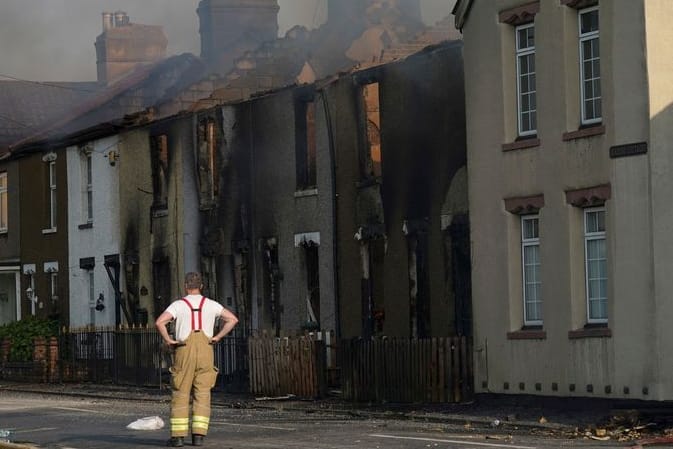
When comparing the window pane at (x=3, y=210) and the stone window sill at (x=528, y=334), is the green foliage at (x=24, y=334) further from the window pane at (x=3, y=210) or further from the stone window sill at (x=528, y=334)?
the stone window sill at (x=528, y=334)

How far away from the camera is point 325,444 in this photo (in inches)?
697

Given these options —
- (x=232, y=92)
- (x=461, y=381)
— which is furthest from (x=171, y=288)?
(x=461, y=381)

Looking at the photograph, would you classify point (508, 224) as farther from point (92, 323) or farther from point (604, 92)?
point (92, 323)

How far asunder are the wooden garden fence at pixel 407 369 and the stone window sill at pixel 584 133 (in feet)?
12.4

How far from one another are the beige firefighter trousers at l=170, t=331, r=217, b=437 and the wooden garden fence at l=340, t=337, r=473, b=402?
8.46 metres

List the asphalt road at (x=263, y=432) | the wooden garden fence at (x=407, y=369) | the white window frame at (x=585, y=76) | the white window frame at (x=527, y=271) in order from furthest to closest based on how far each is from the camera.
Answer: the wooden garden fence at (x=407, y=369) → the white window frame at (x=527, y=271) → the white window frame at (x=585, y=76) → the asphalt road at (x=263, y=432)

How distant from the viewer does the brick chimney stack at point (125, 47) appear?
57.5 m

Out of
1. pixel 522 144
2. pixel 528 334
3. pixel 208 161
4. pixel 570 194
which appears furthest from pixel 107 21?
pixel 570 194

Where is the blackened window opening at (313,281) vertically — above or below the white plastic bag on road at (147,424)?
above

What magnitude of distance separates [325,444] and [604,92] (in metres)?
7.26

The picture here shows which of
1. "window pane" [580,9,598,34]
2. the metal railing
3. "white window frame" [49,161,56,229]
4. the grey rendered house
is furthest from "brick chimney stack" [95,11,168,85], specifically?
"window pane" [580,9,598,34]

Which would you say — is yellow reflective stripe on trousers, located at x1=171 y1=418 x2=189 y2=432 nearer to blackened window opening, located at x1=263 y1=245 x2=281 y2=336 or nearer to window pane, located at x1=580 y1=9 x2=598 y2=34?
window pane, located at x1=580 y1=9 x2=598 y2=34

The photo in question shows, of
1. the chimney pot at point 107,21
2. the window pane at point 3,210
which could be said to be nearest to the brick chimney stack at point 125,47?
the chimney pot at point 107,21

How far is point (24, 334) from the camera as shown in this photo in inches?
1590
